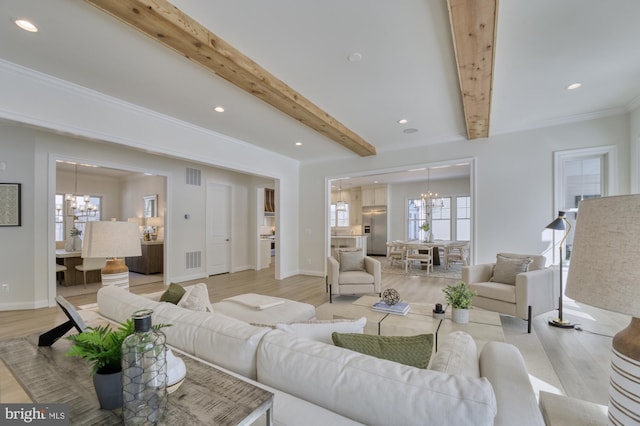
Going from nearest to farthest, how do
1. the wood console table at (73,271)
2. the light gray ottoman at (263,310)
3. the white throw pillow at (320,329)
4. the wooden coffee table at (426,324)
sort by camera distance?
the white throw pillow at (320,329), the wooden coffee table at (426,324), the light gray ottoman at (263,310), the wood console table at (73,271)

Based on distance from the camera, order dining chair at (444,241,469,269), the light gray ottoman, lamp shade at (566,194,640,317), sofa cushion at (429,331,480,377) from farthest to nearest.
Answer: dining chair at (444,241,469,269) → the light gray ottoman → sofa cushion at (429,331,480,377) → lamp shade at (566,194,640,317)

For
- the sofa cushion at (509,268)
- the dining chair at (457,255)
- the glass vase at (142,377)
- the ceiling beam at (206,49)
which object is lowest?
the dining chair at (457,255)

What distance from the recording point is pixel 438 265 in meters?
7.89

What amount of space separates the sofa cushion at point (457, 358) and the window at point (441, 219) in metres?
8.91

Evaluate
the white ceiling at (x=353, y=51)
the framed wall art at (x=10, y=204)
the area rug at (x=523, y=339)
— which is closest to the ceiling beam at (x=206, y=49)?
the white ceiling at (x=353, y=51)

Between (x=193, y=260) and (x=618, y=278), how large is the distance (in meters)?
6.66

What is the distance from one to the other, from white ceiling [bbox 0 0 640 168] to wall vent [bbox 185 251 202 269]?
10.8 ft

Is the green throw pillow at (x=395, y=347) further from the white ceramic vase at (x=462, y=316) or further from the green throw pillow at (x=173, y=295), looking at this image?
the white ceramic vase at (x=462, y=316)

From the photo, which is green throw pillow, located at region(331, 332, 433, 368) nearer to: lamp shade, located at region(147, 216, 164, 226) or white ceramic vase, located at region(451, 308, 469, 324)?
white ceramic vase, located at region(451, 308, 469, 324)

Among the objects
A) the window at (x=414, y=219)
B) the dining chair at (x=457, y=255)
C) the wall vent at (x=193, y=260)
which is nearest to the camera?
the wall vent at (x=193, y=260)

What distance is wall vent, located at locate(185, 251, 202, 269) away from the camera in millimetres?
6080

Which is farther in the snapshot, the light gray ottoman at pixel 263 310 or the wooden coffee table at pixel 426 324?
the light gray ottoman at pixel 263 310

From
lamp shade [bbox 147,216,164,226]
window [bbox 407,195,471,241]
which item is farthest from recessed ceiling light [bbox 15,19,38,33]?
window [bbox 407,195,471,241]

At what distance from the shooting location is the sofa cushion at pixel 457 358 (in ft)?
3.34
